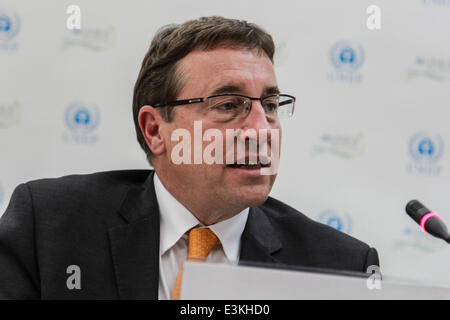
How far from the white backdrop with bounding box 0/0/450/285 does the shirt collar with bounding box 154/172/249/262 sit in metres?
0.66

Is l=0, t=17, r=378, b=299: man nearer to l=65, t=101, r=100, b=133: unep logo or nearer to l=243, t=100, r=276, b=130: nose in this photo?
l=243, t=100, r=276, b=130: nose

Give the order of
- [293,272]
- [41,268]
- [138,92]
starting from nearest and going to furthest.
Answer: [293,272]
[41,268]
[138,92]

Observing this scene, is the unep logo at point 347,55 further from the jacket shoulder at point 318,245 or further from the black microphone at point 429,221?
the black microphone at point 429,221

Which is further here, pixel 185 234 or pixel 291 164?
pixel 291 164

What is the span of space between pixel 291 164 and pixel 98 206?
0.99 meters

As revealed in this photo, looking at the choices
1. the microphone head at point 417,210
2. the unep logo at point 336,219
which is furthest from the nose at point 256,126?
the unep logo at point 336,219

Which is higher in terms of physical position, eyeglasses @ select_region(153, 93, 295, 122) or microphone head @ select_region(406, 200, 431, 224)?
eyeglasses @ select_region(153, 93, 295, 122)

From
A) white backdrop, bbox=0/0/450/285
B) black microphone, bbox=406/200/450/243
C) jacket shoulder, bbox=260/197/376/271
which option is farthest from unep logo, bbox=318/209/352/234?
black microphone, bbox=406/200/450/243

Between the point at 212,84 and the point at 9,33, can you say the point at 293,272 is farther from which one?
the point at 9,33

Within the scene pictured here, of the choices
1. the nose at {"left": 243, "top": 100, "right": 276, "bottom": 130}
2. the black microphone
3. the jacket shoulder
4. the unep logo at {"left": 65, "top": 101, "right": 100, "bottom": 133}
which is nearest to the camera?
the black microphone

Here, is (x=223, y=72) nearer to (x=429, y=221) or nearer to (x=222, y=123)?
(x=222, y=123)

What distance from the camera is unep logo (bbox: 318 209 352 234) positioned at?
7.47ft

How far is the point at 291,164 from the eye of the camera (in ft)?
7.43
